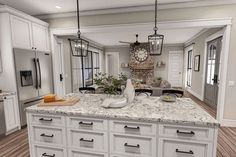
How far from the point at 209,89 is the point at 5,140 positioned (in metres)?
6.23

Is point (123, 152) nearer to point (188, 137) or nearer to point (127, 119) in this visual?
point (127, 119)

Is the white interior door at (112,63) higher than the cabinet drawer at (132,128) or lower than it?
higher

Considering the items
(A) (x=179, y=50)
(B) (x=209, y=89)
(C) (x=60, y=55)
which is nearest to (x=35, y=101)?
(C) (x=60, y=55)

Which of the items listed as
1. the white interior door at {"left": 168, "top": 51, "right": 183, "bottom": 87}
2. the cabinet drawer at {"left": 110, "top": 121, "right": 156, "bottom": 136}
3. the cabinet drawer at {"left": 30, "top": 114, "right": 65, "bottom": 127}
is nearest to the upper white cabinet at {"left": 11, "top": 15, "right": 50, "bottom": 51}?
the cabinet drawer at {"left": 30, "top": 114, "right": 65, "bottom": 127}

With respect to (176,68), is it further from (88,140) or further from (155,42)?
(88,140)

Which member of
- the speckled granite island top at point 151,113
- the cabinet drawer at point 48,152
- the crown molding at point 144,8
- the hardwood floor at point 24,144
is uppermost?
the crown molding at point 144,8

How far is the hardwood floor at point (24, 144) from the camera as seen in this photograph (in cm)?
245

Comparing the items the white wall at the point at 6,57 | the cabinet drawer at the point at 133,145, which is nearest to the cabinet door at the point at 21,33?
the white wall at the point at 6,57

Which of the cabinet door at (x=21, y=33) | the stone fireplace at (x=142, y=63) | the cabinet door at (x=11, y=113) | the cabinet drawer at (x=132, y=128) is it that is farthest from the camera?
the stone fireplace at (x=142, y=63)

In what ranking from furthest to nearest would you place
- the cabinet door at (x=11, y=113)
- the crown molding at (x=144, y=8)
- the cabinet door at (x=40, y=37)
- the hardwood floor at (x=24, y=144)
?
the cabinet door at (x=40, y=37)
the crown molding at (x=144, y=8)
the cabinet door at (x=11, y=113)
the hardwood floor at (x=24, y=144)

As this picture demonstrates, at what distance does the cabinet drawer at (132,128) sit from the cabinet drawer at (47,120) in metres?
0.68

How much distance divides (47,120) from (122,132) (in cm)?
101

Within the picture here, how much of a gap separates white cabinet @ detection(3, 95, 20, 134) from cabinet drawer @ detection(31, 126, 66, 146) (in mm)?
1654

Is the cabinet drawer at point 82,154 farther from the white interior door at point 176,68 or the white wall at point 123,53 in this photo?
the white interior door at point 176,68
